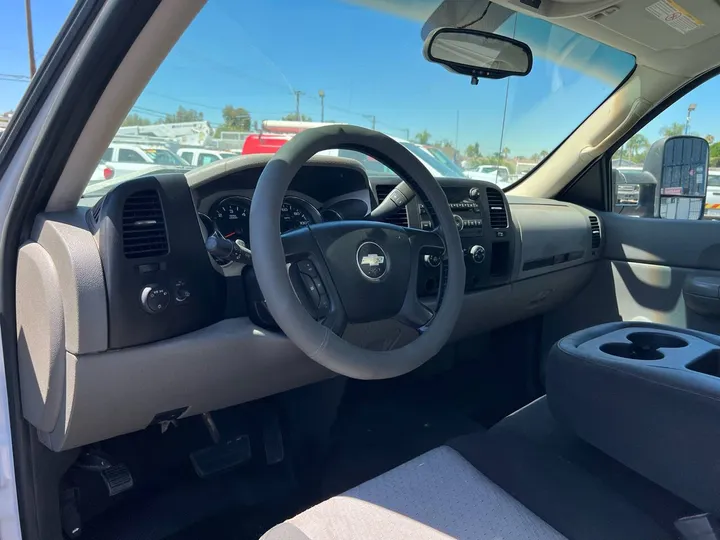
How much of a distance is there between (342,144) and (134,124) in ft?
1.71

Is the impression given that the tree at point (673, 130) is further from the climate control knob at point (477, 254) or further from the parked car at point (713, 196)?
the climate control knob at point (477, 254)

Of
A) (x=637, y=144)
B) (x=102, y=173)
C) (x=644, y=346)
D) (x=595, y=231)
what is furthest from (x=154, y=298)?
(x=637, y=144)

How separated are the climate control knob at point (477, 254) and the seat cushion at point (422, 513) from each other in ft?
3.86

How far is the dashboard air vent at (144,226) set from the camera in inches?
54.9

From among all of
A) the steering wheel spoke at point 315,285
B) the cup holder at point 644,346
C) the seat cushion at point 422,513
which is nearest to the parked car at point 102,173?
the steering wheel spoke at point 315,285

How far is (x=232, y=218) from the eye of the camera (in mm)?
1753

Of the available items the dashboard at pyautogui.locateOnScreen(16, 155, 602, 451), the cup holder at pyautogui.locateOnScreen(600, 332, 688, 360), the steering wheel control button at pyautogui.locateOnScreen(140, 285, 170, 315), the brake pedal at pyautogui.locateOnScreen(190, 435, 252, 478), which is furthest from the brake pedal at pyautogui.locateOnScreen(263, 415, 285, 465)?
the cup holder at pyautogui.locateOnScreen(600, 332, 688, 360)

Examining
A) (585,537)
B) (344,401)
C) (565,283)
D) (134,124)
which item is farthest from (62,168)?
(565,283)

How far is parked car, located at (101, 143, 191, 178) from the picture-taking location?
1.42m

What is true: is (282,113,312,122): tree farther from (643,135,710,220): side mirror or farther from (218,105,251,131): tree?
(643,135,710,220): side mirror

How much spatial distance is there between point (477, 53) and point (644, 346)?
119 centimetres

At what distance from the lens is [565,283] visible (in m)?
2.91

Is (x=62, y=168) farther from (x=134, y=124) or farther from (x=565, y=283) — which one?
(x=565, y=283)

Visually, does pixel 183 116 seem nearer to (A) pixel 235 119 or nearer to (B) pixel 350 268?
(A) pixel 235 119
